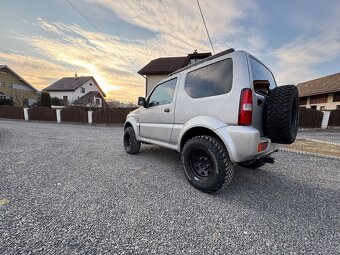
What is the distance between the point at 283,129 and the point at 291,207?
1089 mm

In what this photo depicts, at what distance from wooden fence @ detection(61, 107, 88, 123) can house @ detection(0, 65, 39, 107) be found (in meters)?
22.2

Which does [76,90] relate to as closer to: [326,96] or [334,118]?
Answer: [334,118]

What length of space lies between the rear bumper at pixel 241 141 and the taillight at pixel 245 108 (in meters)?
0.10

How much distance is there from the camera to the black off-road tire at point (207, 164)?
2.30 metres

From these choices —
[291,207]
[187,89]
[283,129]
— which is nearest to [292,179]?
[291,207]

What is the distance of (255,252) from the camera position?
4.87 feet

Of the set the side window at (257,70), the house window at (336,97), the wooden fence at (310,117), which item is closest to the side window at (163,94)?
the side window at (257,70)

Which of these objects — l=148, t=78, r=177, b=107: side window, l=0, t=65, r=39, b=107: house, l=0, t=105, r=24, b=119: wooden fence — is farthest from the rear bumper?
l=0, t=65, r=39, b=107: house

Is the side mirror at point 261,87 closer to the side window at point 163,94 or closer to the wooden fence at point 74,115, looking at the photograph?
the side window at point 163,94

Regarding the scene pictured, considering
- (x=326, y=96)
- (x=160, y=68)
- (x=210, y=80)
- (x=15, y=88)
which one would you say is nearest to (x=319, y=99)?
(x=326, y=96)

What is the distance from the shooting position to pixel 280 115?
86.0 inches

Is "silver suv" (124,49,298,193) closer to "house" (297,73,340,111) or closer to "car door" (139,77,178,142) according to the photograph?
"car door" (139,77,178,142)

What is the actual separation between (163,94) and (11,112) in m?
22.8

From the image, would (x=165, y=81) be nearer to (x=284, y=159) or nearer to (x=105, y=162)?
(x=105, y=162)
